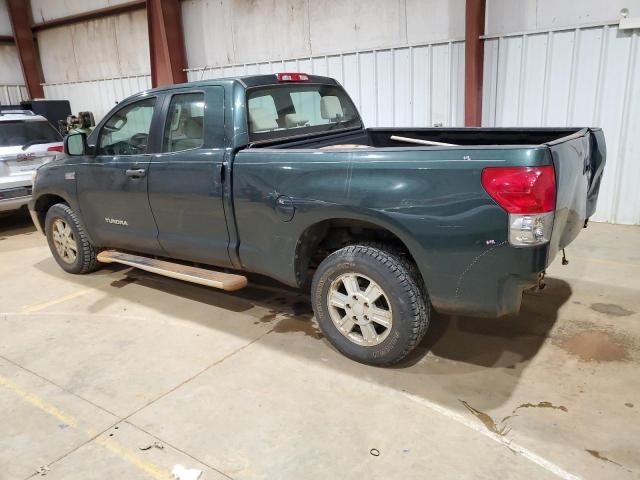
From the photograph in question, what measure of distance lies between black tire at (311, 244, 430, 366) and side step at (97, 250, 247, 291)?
2.41ft

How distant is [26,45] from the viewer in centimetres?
1334

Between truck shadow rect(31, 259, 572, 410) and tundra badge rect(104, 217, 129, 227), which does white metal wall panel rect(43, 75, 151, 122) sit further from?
truck shadow rect(31, 259, 572, 410)

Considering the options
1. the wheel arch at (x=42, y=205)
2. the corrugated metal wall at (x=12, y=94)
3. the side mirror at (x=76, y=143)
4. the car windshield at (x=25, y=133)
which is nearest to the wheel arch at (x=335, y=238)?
the side mirror at (x=76, y=143)

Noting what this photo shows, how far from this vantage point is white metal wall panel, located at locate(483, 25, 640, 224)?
5.91 metres

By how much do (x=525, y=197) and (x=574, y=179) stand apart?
66cm

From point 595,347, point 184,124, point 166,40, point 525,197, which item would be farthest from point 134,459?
point 166,40

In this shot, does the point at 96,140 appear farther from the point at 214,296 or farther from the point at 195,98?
the point at 214,296

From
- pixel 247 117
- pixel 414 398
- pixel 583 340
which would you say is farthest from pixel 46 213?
pixel 583 340

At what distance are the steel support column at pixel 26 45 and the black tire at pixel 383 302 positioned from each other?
1378 centimetres

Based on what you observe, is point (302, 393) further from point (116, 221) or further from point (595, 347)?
point (116, 221)

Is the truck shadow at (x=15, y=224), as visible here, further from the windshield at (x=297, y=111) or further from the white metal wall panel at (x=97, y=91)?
the windshield at (x=297, y=111)

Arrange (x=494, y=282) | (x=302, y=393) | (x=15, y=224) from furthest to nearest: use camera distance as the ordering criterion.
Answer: (x=15, y=224) → (x=302, y=393) → (x=494, y=282)

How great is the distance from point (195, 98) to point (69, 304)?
2.26m

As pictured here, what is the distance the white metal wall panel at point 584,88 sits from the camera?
5906 mm
